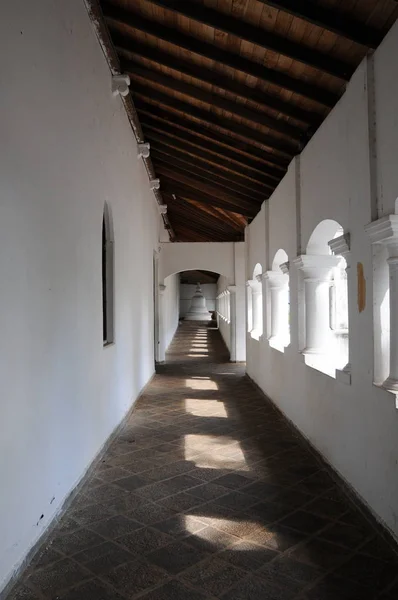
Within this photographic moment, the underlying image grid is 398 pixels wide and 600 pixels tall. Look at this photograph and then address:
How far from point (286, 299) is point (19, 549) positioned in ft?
18.7

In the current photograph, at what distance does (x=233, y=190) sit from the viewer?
8.45 m

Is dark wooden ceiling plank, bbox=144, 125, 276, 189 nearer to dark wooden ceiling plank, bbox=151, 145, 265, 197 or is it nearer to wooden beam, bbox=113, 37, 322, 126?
dark wooden ceiling plank, bbox=151, 145, 265, 197

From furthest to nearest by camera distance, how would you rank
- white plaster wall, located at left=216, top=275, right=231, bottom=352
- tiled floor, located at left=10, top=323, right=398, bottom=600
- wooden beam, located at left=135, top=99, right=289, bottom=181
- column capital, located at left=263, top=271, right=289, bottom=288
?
white plaster wall, located at left=216, top=275, right=231, bottom=352 → column capital, located at left=263, top=271, right=289, bottom=288 → wooden beam, located at left=135, top=99, right=289, bottom=181 → tiled floor, located at left=10, top=323, right=398, bottom=600

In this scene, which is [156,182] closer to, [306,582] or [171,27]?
[171,27]

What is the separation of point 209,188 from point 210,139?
2.26m

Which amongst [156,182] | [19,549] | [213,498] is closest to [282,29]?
[213,498]

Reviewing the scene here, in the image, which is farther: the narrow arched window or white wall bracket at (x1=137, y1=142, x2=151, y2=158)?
white wall bracket at (x1=137, y1=142, x2=151, y2=158)

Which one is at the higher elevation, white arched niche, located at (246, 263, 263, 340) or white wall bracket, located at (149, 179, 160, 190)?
white wall bracket, located at (149, 179, 160, 190)

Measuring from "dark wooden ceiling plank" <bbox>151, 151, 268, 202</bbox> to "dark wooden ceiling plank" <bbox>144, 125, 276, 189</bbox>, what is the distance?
581 mm

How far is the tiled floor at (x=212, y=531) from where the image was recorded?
2521 millimetres

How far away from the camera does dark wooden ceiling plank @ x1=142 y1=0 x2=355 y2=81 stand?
3.96 metres

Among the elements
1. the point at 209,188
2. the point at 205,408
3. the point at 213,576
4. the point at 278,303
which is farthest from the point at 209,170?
the point at 213,576

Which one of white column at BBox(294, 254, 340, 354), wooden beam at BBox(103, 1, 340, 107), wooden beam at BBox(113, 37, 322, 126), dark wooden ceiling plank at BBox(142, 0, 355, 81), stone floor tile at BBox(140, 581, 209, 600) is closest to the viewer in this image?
stone floor tile at BBox(140, 581, 209, 600)

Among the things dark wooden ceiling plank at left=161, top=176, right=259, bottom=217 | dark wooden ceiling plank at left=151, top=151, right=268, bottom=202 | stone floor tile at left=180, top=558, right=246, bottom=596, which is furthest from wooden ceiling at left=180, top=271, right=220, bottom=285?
stone floor tile at left=180, top=558, right=246, bottom=596
